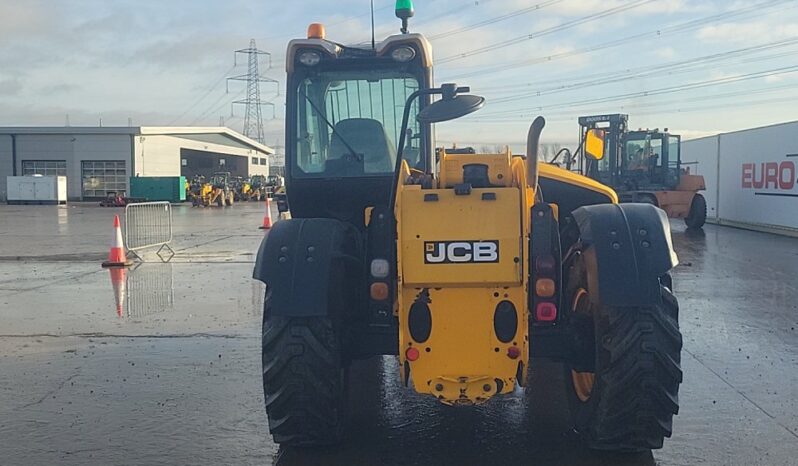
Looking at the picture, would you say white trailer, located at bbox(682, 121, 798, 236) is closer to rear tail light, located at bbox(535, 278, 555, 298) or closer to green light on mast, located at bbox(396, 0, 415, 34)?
green light on mast, located at bbox(396, 0, 415, 34)

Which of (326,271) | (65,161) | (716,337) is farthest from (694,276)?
(65,161)

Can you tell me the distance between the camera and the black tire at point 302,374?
13.6 ft

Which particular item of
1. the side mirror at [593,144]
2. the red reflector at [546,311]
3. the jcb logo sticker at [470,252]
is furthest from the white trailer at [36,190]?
the red reflector at [546,311]

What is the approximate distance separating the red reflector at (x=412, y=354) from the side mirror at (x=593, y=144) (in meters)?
2.24

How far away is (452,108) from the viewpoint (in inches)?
161

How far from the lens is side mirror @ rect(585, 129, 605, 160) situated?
5402mm

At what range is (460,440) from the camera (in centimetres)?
468

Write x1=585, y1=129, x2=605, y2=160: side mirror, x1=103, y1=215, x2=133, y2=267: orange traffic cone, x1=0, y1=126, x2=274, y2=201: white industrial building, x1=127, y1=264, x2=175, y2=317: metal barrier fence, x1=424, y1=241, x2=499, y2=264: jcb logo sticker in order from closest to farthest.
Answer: x1=424, y1=241, x2=499, y2=264: jcb logo sticker → x1=585, y1=129, x2=605, y2=160: side mirror → x1=127, y1=264, x2=175, y2=317: metal barrier fence → x1=103, y1=215, x2=133, y2=267: orange traffic cone → x1=0, y1=126, x2=274, y2=201: white industrial building

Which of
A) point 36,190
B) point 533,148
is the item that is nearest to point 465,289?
point 533,148

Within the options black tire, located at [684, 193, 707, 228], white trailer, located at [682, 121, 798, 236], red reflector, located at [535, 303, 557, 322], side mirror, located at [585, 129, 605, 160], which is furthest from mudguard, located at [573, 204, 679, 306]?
black tire, located at [684, 193, 707, 228]

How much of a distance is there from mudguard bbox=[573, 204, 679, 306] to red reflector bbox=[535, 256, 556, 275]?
253 mm

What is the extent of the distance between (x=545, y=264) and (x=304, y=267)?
4.36 feet

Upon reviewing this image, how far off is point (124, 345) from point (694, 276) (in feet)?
28.8

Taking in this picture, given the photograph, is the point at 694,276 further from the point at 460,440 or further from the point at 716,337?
the point at 460,440
